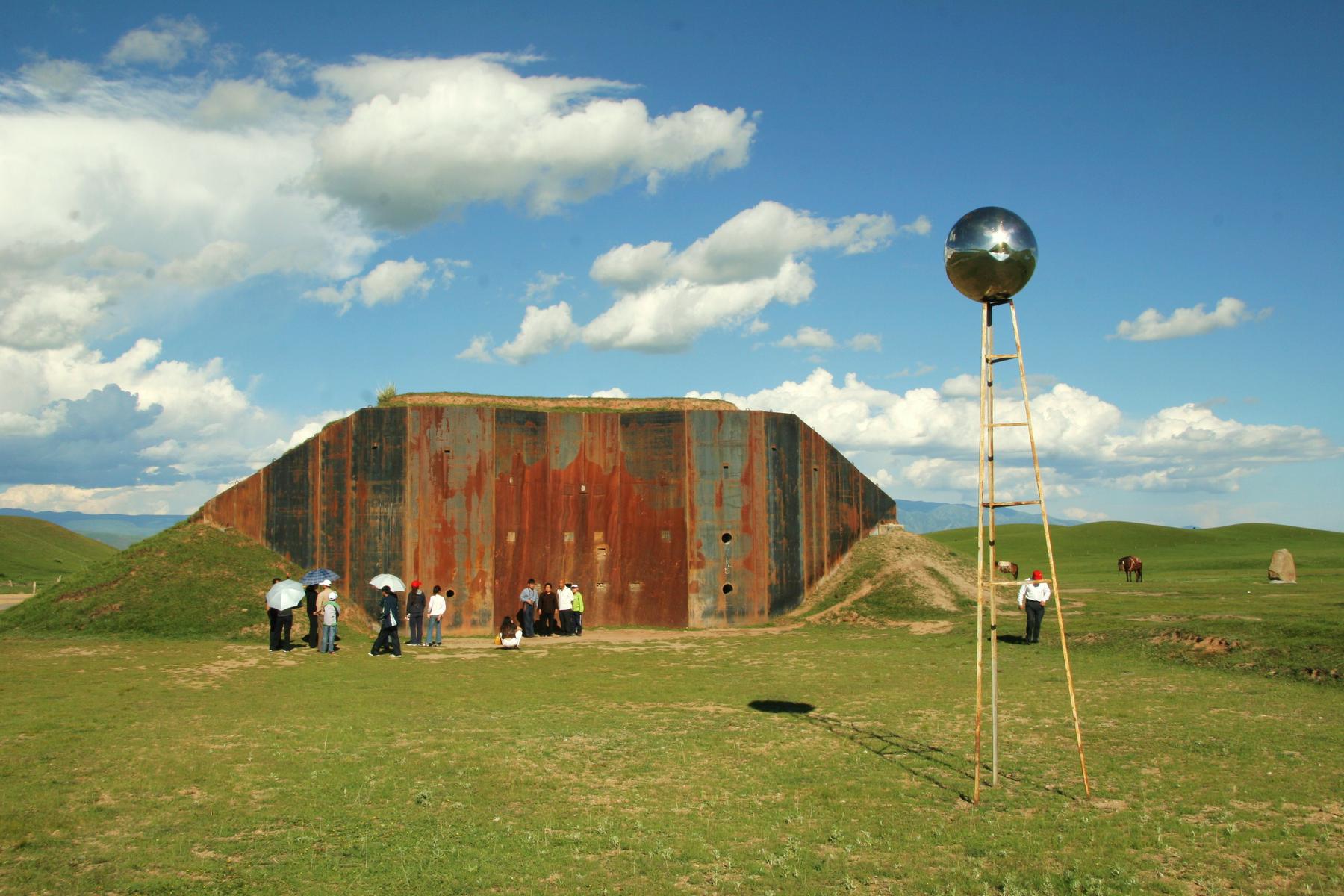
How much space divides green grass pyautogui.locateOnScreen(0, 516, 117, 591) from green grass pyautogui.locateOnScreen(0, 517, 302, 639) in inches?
1156

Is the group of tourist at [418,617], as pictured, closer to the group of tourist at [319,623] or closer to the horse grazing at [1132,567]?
the group of tourist at [319,623]

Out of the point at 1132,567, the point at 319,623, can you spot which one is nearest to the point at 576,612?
the point at 319,623

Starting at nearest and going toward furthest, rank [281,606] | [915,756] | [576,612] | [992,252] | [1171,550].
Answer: [992,252] < [915,756] < [281,606] < [576,612] < [1171,550]

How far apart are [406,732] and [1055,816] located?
897 centimetres

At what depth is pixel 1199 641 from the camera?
20781 millimetres

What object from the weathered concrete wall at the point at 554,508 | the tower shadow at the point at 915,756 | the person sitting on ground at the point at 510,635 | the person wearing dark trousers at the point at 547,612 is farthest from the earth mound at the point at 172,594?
the tower shadow at the point at 915,756

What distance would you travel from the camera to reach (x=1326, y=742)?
42.0 ft

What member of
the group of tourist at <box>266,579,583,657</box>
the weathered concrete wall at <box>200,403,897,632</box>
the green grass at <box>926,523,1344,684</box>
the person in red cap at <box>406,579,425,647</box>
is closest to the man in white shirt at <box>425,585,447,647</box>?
the group of tourist at <box>266,579,583,657</box>

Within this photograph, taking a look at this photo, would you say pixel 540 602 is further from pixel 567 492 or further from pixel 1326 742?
pixel 1326 742

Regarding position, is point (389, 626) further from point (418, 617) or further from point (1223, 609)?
point (1223, 609)

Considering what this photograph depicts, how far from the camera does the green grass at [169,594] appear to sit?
85.1ft

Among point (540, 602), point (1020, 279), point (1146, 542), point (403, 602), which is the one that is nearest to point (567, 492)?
point (540, 602)

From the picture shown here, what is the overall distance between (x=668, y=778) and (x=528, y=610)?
17168mm

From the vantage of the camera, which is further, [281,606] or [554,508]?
[554,508]
